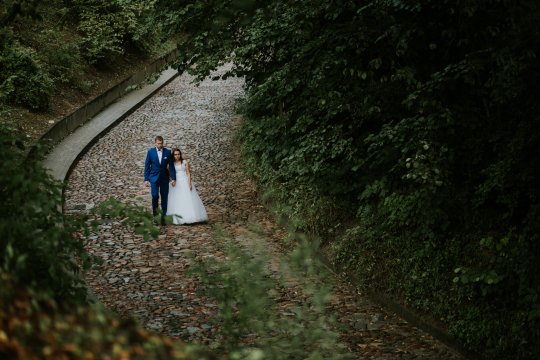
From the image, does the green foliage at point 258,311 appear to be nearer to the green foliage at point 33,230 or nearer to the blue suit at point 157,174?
the green foliage at point 33,230

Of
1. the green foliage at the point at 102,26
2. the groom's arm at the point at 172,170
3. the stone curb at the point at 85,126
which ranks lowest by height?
the groom's arm at the point at 172,170

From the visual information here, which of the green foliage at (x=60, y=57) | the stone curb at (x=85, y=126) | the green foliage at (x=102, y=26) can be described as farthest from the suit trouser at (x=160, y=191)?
the green foliage at (x=102, y=26)

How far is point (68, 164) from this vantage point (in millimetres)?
17250

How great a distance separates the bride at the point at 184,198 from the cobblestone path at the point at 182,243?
0.76 feet

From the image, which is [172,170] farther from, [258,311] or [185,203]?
[258,311]

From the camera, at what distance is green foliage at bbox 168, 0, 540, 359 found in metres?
7.91

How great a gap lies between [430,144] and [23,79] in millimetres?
15838

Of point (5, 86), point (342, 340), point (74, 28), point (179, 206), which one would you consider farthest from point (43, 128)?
point (342, 340)

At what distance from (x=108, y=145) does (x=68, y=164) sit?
2821mm

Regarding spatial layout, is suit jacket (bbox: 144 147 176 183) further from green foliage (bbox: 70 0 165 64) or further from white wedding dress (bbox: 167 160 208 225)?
green foliage (bbox: 70 0 165 64)

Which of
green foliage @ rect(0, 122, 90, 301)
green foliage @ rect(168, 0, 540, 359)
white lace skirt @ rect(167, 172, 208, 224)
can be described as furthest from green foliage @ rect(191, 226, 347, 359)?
white lace skirt @ rect(167, 172, 208, 224)

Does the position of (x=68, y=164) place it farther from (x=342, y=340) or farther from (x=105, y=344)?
(x=105, y=344)

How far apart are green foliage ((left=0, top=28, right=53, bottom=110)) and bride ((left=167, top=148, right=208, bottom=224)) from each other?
8.82 meters

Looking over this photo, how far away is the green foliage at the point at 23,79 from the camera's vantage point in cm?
2036
